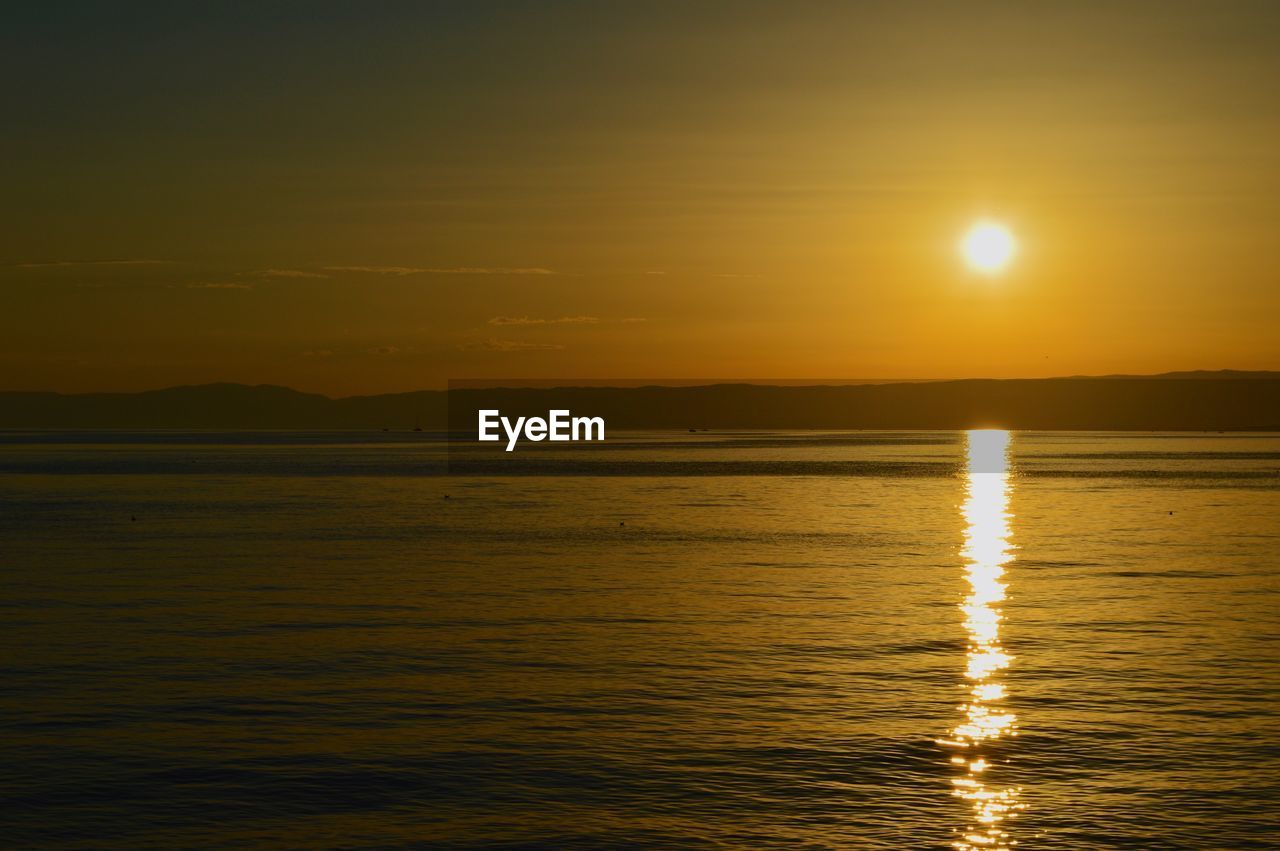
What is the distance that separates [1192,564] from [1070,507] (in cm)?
3738

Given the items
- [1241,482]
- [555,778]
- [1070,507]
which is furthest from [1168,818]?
[1241,482]

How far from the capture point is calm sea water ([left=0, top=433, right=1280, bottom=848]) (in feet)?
64.5

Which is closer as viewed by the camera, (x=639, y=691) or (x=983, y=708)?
(x=983, y=708)

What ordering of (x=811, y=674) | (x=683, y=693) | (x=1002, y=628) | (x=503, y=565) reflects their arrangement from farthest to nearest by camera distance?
(x=503, y=565) → (x=1002, y=628) → (x=811, y=674) → (x=683, y=693)

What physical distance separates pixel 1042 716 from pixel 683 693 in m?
6.98

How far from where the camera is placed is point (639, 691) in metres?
28.3

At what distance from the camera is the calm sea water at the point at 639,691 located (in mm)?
19656

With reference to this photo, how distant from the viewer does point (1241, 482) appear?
126m

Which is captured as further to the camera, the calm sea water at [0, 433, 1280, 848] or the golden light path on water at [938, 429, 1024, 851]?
the calm sea water at [0, 433, 1280, 848]

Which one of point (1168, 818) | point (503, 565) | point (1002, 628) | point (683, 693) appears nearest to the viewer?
point (1168, 818)

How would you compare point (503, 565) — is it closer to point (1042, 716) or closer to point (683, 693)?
point (683, 693)

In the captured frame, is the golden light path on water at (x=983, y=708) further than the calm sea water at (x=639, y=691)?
No

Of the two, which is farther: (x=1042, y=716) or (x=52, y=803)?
(x=1042, y=716)

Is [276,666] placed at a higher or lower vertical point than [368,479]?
lower
